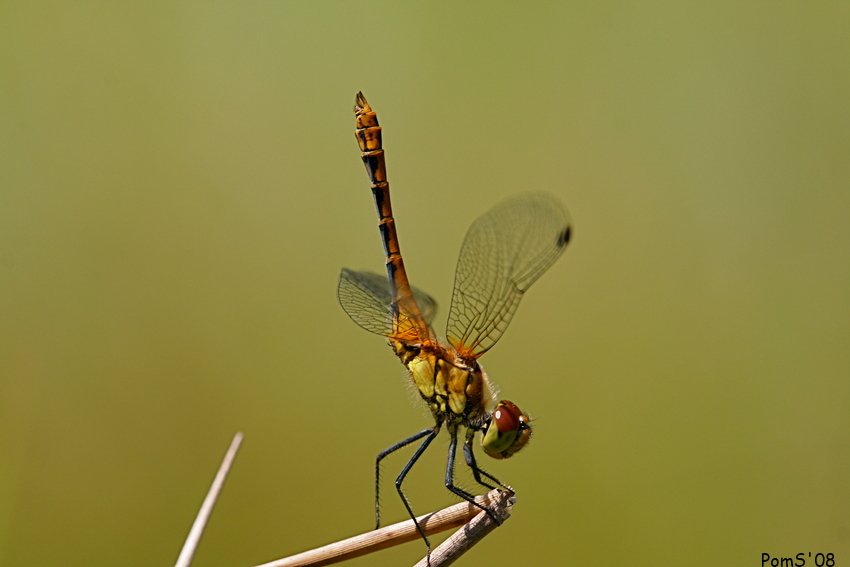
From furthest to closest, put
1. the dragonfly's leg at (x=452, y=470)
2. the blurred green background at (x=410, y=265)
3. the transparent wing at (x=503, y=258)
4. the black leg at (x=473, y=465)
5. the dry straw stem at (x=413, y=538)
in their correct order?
the blurred green background at (x=410, y=265), the transparent wing at (x=503, y=258), the black leg at (x=473, y=465), the dragonfly's leg at (x=452, y=470), the dry straw stem at (x=413, y=538)

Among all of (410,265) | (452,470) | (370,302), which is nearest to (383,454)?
(452,470)

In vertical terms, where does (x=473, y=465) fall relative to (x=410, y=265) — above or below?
below

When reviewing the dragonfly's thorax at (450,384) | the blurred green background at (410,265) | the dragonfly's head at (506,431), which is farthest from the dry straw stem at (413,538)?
the blurred green background at (410,265)

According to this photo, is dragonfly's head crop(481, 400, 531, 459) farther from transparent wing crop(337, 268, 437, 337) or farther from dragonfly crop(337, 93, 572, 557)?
transparent wing crop(337, 268, 437, 337)

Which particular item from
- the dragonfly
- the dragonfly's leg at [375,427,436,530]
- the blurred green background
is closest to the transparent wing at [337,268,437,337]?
the dragonfly

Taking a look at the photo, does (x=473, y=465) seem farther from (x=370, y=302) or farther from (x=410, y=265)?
(x=410, y=265)

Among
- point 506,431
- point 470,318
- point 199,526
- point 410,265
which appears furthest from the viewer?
point 410,265

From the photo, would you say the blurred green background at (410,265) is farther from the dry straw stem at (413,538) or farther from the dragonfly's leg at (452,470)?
the dry straw stem at (413,538)
